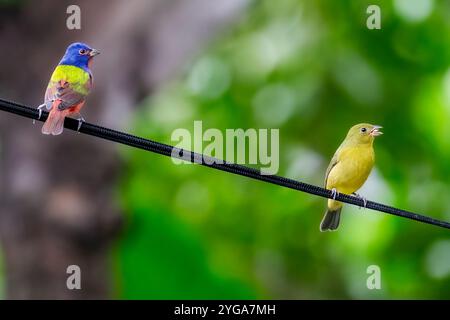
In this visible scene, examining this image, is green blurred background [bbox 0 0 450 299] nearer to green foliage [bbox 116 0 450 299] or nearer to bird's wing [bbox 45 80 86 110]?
A: green foliage [bbox 116 0 450 299]

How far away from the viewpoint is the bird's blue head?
4.40 meters

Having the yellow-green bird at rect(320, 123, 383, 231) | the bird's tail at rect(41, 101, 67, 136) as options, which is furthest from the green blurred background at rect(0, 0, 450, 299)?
the bird's tail at rect(41, 101, 67, 136)

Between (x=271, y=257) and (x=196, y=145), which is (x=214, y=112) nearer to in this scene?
(x=196, y=145)

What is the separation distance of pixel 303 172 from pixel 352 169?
210cm

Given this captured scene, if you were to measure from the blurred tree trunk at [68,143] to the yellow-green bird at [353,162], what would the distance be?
7.06ft

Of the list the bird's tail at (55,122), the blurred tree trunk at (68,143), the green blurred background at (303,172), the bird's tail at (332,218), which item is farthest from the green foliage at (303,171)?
the bird's tail at (55,122)

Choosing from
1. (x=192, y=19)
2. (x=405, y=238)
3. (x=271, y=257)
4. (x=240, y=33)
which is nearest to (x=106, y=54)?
(x=192, y=19)

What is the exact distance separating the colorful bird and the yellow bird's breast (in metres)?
1.66

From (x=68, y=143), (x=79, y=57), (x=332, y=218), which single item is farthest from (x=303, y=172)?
(x=79, y=57)

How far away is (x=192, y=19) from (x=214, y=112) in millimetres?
1120

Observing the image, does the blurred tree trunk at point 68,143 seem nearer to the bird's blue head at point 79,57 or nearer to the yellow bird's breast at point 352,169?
the yellow bird's breast at point 352,169

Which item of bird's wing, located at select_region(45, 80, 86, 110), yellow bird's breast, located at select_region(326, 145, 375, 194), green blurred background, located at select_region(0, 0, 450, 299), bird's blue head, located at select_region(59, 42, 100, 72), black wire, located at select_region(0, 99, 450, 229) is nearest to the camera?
black wire, located at select_region(0, 99, 450, 229)

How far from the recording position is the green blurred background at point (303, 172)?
7055 mm
